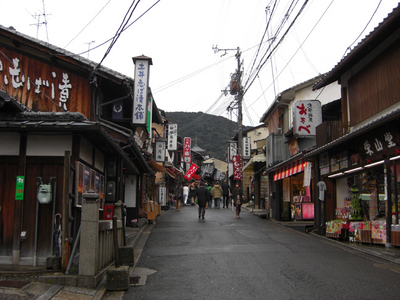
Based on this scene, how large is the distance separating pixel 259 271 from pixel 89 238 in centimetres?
364

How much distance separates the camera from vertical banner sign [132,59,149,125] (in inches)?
551

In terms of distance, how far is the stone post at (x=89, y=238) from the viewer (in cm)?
662

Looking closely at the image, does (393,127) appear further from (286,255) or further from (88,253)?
(88,253)

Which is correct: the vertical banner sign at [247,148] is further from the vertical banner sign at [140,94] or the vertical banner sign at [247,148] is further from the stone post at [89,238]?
the stone post at [89,238]

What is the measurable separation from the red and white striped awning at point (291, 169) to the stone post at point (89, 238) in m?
12.4

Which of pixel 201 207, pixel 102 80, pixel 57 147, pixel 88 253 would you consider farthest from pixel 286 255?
pixel 201 207

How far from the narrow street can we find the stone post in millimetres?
820

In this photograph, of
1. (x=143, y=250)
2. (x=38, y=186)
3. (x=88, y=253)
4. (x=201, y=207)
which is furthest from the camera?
(x=201, y=207)

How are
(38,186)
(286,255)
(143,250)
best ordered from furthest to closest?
(143,250), (286,255), (38,186)

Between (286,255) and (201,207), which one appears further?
(201,207)

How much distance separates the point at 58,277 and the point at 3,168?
294 cm

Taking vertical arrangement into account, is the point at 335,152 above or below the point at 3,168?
above

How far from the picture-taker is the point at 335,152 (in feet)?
45.6

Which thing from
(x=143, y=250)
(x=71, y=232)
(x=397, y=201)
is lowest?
(x=143, y=250)
